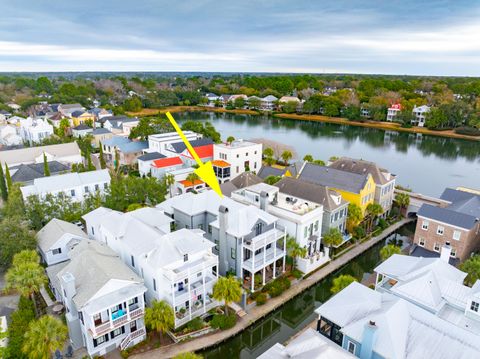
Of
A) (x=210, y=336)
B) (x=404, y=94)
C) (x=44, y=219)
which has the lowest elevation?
(x=210, y=336)

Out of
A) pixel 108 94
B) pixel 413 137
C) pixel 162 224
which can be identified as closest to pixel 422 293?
pixel 162 224

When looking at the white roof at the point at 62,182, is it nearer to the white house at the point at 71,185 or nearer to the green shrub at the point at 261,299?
the white house at the point at 71,185

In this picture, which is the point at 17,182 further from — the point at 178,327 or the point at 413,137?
the point at 413,137

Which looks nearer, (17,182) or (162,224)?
(162,224)

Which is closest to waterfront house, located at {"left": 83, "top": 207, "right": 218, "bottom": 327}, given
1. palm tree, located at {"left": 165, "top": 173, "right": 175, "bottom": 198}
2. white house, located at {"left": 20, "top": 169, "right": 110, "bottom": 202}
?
white house, located at {"left": 20, "top": 169, "right": 110, "bottom": 202}

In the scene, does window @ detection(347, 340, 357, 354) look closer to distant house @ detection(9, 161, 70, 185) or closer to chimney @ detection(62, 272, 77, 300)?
chimney @ detection(62, 272, 77, 300)
